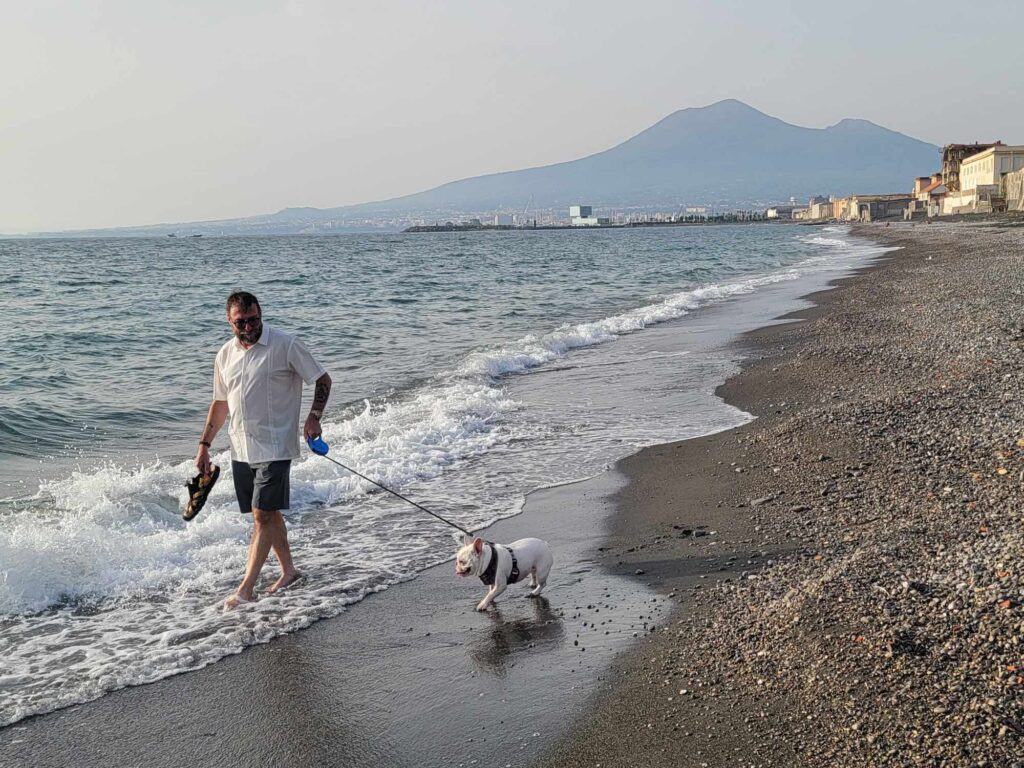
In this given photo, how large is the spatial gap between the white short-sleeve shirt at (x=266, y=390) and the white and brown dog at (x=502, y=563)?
1477mm

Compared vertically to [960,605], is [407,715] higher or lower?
lower

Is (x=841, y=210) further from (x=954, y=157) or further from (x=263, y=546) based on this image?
(x=263, y=546)

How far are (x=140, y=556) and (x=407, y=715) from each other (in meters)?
3.26

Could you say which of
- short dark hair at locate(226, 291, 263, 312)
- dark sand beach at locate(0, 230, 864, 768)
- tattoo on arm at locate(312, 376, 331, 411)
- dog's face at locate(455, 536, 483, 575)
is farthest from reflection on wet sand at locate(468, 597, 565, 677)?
short dark hair at locate(226, 291, 263, 312)

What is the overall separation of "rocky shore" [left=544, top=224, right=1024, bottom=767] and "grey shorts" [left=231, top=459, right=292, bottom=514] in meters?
2.32

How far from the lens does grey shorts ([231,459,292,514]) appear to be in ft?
19.0

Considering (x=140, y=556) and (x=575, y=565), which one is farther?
(x=140, y=556)

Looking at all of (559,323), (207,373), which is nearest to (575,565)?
(207,373)

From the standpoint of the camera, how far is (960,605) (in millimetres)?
4227

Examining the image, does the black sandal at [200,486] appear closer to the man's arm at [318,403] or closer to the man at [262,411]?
the man at [262,411]

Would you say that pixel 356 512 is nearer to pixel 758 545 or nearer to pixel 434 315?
pixel 758 545

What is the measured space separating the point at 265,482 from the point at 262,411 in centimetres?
47

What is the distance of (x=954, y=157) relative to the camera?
10006 cm

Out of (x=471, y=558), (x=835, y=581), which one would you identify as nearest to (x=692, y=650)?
(x=835, y=581)
